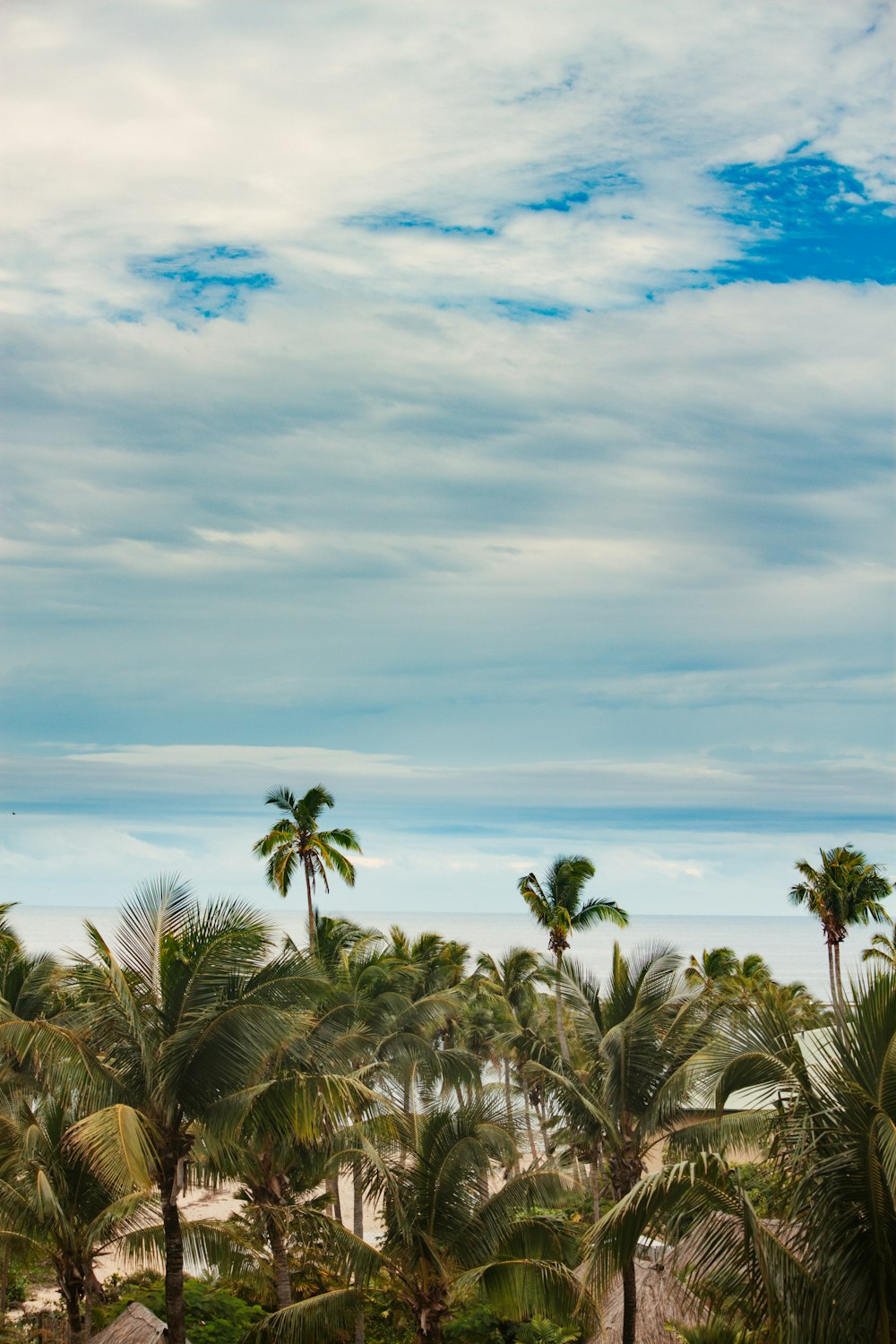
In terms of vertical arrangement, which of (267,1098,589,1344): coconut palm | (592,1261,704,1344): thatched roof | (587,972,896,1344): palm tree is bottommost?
(592,1261,704,1344): thatched roof

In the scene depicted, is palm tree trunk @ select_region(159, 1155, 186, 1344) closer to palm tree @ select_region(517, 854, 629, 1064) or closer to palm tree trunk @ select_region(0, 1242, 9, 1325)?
palm tree trunk @ select_region(0, 1242, 9, 1325)

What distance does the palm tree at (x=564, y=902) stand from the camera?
131ft

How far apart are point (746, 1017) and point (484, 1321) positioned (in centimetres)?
1599

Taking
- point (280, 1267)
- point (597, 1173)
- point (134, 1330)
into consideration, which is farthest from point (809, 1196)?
point (597, 1173)

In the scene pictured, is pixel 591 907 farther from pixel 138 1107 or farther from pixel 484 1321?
pixel 138 1107

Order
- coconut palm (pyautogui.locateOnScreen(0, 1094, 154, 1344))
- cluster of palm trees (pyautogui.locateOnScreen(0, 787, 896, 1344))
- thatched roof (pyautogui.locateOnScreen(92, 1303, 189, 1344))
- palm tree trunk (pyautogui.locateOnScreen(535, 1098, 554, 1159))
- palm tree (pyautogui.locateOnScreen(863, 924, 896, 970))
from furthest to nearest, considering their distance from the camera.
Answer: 1. palm tree trunk (pyautogui.locateOnScreen(535, 1098, 554, 1159))
2. thatched roof (pyautogui.locateOnScreen(92, 1303, 189, 1344))
3. coconut palm (pyautogui.locateOnScreen(0, 1094, 154, 1344))
4. palm tree (pyautogui.locateOnScreen(863, 924, 896, 970))
5. cluster of palm trees (pyautogui.locateOnScreen(0, 787, 896, 1344))

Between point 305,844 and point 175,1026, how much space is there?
24018mm

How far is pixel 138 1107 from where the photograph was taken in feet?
49.8

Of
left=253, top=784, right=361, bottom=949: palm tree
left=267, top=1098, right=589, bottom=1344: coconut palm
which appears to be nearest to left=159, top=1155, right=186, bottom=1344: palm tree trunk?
left=267, top=1098, right=589, bottom=1344: coconut palm

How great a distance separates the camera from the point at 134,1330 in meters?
19.5

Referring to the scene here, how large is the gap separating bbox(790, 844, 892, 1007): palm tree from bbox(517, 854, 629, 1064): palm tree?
707 inches

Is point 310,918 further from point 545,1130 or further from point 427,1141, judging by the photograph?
point 427,1141

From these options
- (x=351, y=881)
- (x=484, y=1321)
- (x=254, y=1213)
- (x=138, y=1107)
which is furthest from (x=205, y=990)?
(x=351, y=881)

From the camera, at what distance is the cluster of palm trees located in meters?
9.61
